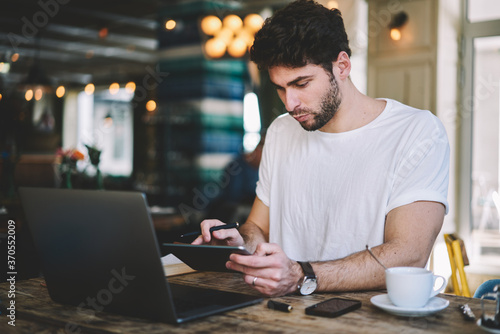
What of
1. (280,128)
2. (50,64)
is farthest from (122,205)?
(50,64)

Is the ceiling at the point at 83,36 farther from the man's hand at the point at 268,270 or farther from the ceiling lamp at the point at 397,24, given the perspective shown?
the man's hand at the point at 268,270

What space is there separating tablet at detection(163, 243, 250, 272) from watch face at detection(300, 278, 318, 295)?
0.67 ft

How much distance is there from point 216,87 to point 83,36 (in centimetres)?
369

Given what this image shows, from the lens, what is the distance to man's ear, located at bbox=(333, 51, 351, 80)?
1.79m

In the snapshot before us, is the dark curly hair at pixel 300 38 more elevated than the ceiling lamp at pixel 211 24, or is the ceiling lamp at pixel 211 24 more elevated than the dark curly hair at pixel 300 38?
the ceiling lamp at pixel 211 24

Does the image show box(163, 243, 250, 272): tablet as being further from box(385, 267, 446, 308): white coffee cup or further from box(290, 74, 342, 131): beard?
box(290, 74, 342, 131): beard

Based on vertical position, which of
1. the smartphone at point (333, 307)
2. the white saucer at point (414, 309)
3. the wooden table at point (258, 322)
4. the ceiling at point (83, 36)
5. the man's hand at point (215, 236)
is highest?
the ceiling at point (83, 36)

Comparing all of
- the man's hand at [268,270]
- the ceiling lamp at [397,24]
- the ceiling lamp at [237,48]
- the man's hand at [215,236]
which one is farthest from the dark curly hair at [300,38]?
the ceiling lamp at [397,24]

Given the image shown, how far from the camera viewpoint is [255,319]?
1.10 m

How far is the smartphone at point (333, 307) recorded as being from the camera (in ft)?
3.66

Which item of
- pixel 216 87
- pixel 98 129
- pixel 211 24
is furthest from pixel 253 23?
pixel 98 129

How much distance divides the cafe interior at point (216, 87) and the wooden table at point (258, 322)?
0.55 m

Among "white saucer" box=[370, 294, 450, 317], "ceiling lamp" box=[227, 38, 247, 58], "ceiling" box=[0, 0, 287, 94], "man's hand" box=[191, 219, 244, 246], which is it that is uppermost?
"ceiling" box=[0, 0, 287, 94]

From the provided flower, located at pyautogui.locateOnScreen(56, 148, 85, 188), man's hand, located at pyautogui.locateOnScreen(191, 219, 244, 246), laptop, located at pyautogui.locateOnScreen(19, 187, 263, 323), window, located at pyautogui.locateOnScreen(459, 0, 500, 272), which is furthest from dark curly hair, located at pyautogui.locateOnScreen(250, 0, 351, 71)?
window, located at pyautogui.locateOnScreen(459, 0, 500, 272)
